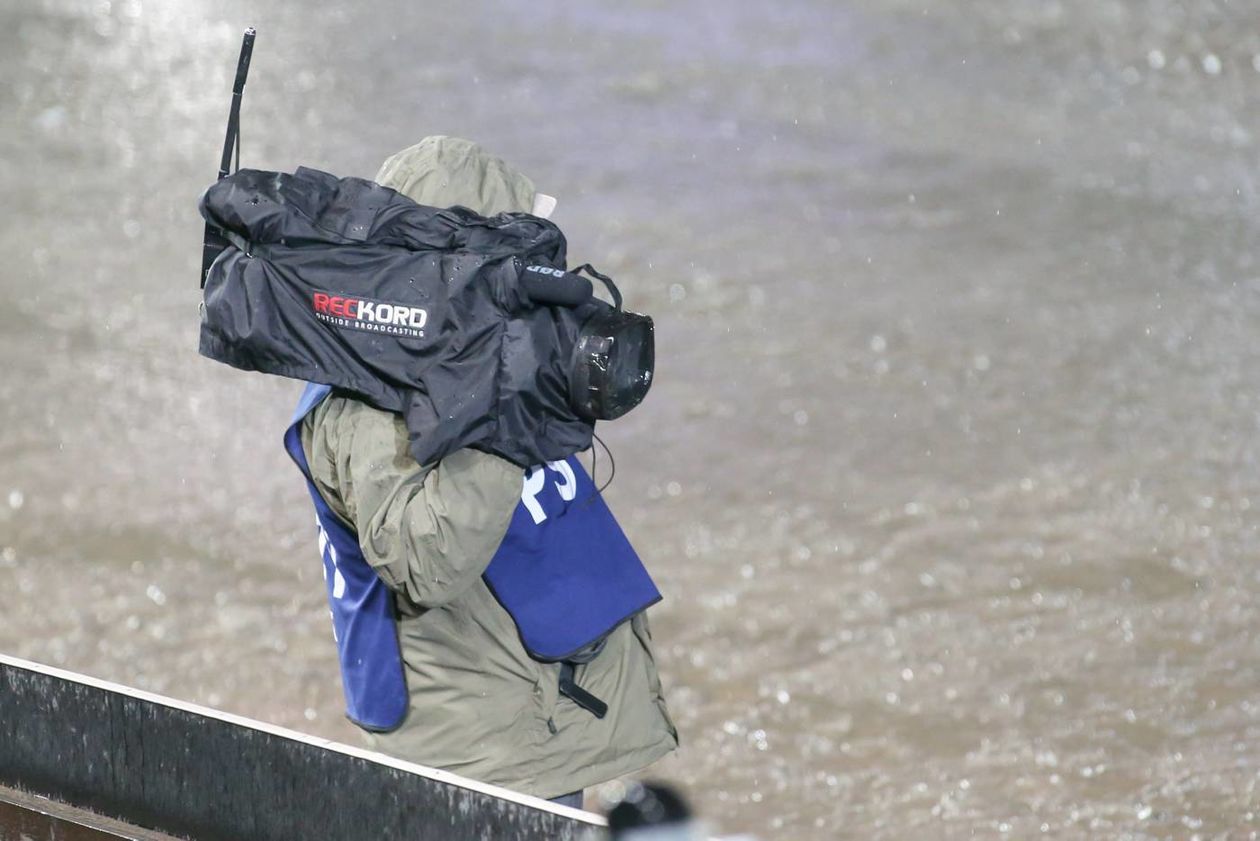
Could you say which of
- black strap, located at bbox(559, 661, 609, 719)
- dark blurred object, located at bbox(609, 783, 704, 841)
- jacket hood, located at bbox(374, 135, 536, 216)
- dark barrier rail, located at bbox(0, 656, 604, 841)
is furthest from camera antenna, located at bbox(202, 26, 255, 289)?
dark blurred object, located at bbox(609, 783, 704, 841)

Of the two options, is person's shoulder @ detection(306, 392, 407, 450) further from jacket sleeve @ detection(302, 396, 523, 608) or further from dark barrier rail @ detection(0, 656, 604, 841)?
dark barrier rail @ detection(0, 656, 604, 841)

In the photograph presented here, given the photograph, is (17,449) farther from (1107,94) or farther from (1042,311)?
(1107,94)

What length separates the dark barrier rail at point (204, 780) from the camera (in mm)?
2107

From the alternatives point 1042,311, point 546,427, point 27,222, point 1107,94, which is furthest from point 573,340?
point 1107,94

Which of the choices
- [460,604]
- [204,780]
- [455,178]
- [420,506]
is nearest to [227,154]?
[455,178]

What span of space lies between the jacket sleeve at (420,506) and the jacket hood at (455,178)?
349mm

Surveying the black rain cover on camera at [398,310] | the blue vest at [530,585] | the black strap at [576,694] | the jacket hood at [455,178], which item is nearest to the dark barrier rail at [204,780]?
the blue vest at [530,585]

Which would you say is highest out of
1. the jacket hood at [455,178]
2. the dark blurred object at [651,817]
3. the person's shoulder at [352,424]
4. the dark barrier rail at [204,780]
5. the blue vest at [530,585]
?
the jacket hood at [455,178]

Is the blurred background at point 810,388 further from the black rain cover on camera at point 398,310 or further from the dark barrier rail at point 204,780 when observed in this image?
the black rain cover on camera at point 398,310

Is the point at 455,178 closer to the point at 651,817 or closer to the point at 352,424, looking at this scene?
the point at 352,424

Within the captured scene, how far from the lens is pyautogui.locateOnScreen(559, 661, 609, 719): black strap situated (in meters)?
2.45

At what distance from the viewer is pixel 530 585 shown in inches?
94.7

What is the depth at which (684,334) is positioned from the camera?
6.64m

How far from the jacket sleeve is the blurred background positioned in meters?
1.74
